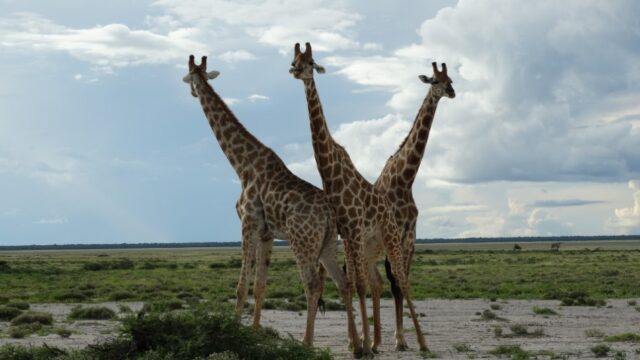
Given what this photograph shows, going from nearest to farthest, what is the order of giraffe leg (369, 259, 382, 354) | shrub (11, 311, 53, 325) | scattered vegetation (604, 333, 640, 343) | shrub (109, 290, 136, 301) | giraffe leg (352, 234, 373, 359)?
1. giraffe leg (352, 234, 373, 359)
2. giraffe leg (369, 259, 382, 354)
3. scattered vegetation (604, 333, 640, 343)
4. shrub (11, 311, 53, 325)
5. shrub (109, 290, 136, 301)

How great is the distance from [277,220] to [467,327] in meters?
8.21

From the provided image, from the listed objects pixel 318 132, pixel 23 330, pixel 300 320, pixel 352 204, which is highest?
pixel 318 132

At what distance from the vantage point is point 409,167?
15.6m

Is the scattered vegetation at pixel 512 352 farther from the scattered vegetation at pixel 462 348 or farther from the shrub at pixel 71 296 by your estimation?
the shrub at pixel 71 296

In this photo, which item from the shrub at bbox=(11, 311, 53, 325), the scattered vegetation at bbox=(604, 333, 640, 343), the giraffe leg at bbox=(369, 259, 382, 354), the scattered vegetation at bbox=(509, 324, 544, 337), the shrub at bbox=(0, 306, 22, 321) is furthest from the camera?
the shrub at bbox=(0, 306, 22, 321)

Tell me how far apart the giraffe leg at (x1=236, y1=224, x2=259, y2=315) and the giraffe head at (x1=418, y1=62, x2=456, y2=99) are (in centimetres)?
457

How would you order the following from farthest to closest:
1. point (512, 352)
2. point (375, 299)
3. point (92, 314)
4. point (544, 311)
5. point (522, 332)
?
point (544, 311) → point (92, 314) → point (522, 332) → point (375, 299) → point (512, 352)

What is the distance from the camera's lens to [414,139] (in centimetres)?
1576

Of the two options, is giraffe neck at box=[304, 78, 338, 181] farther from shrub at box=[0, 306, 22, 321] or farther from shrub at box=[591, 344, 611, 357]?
shrub at box=[0, 306, 22, 321]

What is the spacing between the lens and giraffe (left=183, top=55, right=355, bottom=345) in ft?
42.0

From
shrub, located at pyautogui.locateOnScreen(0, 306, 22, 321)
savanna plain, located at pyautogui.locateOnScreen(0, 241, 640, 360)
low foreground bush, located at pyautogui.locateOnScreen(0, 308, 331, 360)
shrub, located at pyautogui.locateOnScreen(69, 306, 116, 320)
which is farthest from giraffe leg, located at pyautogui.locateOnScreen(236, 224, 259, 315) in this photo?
shrub, located at pyautogui.locateOnScreen(0, 306, 22, 321)

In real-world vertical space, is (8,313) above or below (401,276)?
below

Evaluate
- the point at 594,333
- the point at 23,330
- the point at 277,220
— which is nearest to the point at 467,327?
the point at 594,333

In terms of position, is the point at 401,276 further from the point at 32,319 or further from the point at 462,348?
the point at 32,319
